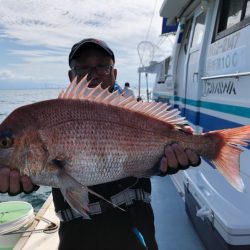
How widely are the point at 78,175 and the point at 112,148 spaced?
0.71 ft

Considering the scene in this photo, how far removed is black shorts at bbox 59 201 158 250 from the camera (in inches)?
77.0

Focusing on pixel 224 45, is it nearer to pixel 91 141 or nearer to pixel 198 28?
pixel 198 28

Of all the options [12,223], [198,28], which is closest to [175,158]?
[12,223]

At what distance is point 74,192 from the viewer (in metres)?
1.57

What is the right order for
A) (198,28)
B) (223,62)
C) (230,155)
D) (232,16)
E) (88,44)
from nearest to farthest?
(230,155), (88,44), (223,62), (232,16), (198,28)

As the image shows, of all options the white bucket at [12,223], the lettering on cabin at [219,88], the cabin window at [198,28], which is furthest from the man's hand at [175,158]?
the cabin window at [198,28]

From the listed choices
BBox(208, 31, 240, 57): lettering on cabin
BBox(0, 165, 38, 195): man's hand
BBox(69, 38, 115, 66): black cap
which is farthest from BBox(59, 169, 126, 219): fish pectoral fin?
BBox(208, 31, 240, 57): lettering on cabin

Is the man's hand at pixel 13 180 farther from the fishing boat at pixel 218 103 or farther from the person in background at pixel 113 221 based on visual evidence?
the fishing boat at pixel 218 103

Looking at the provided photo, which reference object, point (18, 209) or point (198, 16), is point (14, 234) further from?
point (198, 16)

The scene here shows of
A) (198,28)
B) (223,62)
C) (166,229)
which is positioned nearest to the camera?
(223,62)

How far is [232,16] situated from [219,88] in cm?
79

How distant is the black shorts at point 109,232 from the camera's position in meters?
1.96

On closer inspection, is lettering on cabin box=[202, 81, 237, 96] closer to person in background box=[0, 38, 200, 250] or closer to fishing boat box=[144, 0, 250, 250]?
fishing boat box=[144, 0, 250, 250]

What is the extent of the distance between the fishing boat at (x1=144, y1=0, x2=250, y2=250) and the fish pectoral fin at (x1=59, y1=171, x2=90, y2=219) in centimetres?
100
